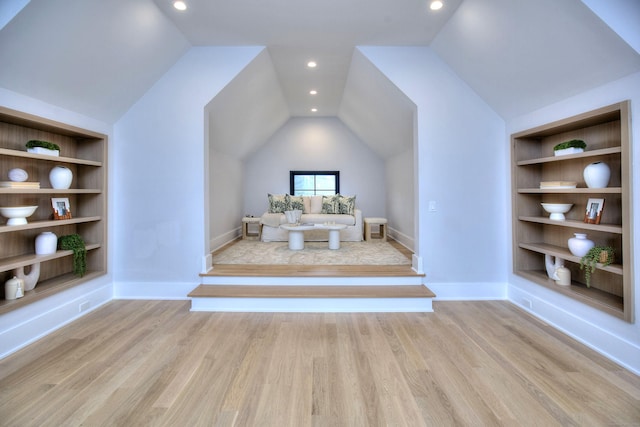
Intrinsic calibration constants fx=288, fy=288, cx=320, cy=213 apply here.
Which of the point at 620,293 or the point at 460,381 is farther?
the point at 620,293

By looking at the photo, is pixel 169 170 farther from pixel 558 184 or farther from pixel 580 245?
pixel 580 245

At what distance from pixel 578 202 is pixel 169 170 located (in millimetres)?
4311

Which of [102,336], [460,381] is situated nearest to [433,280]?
[460,381]

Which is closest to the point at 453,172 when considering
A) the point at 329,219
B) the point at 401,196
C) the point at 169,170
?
the point at 401,196

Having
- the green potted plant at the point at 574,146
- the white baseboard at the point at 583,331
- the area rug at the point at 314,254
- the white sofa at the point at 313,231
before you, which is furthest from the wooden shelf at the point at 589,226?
the white sofa at the point at 313,231

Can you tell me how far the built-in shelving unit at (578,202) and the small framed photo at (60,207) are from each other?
4.77 m

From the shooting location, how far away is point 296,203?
21.6 feet

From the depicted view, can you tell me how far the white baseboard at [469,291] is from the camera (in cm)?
334

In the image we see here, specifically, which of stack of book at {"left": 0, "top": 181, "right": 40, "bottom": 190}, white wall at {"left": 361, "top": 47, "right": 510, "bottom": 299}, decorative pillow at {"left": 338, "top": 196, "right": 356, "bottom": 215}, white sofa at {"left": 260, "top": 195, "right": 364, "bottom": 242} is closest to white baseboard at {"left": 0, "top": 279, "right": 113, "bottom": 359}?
stack of book at {"left": 0, "top": 181, "right": 40, "bottom": 190}

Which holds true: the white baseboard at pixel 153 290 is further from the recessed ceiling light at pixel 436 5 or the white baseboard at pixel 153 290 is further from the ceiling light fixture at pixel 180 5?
the recessed ceiling light at pixel 436 5

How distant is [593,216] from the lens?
2.45 meters

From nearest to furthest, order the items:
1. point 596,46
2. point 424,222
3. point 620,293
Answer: point 596,46, point 620,293, point 424,222

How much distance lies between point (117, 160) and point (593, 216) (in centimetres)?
481

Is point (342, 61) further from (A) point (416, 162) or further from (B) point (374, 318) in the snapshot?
(B) point (374, 318)
